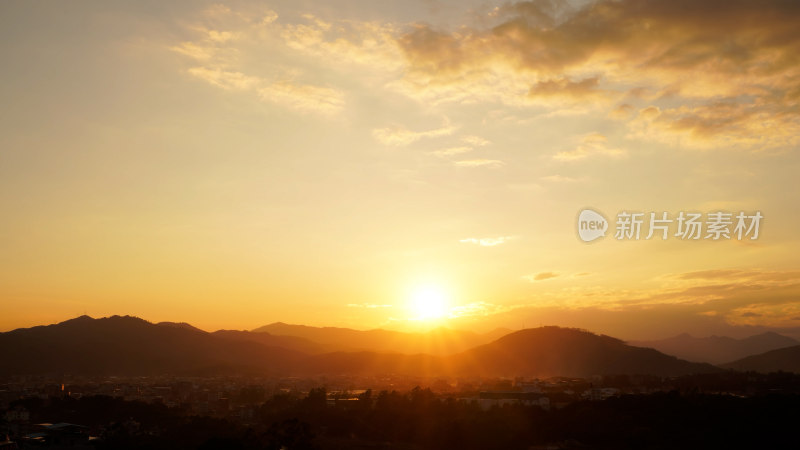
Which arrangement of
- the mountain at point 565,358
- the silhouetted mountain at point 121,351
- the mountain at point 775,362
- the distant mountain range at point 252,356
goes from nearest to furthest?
the silhouetted mountain at point 121,351 < the distant mountain range at point 252,356 < the mountain at point 775,362 < the mountain at point 565,358

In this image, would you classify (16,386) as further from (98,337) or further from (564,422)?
(564,422)

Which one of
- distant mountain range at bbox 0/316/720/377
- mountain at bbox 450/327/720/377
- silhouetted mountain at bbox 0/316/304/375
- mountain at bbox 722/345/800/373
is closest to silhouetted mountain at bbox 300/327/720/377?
mountain at bbox 450/327/720/377

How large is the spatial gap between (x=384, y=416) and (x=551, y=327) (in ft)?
349

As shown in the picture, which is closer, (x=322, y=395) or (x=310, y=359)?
(x=322, y=395)

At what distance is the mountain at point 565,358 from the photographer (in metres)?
139

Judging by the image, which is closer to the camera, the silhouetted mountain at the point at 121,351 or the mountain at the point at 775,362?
the silhouetted mountain at the point at 121,351

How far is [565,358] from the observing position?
148 meters

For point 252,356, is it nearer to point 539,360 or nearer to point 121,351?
point 121,351

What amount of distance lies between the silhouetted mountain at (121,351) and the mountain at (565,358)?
50.7 m

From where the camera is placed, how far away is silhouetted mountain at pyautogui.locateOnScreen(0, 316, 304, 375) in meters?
124

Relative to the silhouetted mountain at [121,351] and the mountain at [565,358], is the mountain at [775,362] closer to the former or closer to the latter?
the mountain at [565,358]

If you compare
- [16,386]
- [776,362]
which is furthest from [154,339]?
[776,362]

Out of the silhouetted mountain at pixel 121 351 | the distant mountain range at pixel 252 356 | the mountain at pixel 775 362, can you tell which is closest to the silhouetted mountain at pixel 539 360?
the distant mountain range at pixel 252 356

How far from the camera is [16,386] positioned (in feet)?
296
